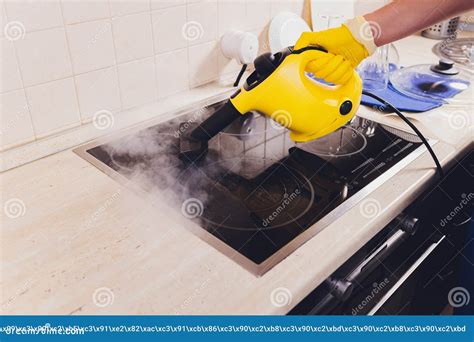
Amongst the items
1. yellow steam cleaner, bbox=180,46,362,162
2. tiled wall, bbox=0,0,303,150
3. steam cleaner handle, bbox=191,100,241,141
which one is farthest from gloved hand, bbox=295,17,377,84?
tiled wall, bbox=0,0,303,150

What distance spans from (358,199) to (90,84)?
654 millimetres

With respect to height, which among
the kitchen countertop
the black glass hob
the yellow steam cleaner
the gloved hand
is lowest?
the black glass hob

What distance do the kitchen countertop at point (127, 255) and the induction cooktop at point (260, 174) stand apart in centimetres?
3

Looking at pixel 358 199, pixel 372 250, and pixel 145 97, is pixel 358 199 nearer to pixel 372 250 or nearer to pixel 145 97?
pixel 372 250

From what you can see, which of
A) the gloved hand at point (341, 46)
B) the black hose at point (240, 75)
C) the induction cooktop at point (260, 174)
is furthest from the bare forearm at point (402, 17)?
the black hose at point (240, 75)

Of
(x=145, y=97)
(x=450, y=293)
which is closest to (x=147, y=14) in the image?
(x=145, y=97)

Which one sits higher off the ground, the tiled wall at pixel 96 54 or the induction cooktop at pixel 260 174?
the tiled wall at pixel 96 54

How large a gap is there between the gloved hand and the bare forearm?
0.13 feet

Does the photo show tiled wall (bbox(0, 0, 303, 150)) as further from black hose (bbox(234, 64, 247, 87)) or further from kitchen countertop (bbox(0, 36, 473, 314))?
kitchen countertop (bbox(0, 36, 473, 314))

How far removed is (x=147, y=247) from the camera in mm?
734

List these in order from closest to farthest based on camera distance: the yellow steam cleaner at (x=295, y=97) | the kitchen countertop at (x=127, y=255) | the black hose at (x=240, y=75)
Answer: the kitchen countertop at (x=127, y=255), the yellow steam cleaner at (x=295, y=97), the black hose at (x=240, y=75)

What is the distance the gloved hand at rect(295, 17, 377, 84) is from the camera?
881mm

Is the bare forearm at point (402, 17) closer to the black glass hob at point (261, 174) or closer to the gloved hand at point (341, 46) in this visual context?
the gloved hand at point (341, 46)

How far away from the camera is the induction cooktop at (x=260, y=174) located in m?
0.77
